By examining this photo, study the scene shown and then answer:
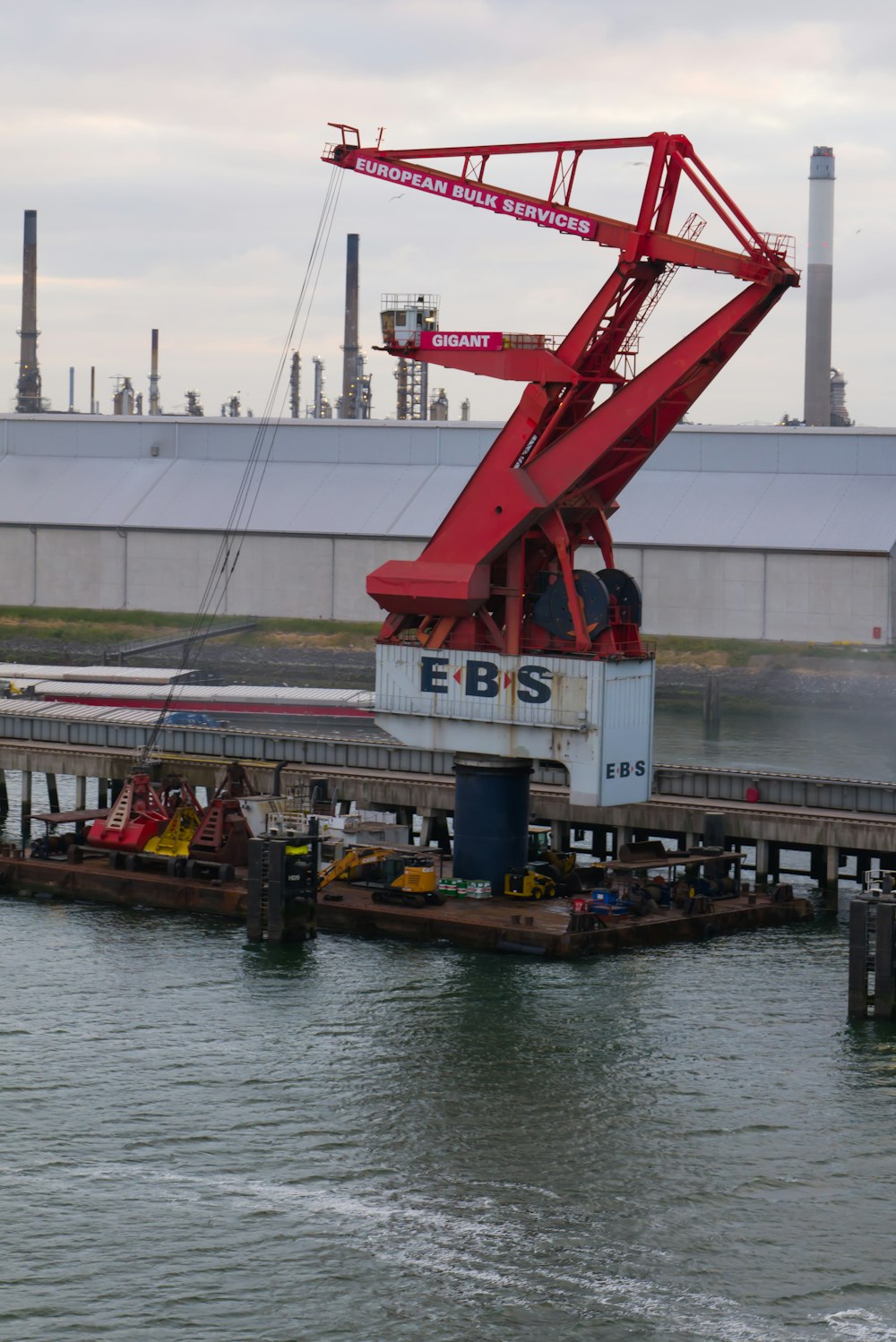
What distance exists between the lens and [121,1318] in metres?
25.4

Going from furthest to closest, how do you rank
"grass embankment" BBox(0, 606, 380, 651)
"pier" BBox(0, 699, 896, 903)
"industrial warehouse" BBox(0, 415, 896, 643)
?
"grass embankment" BBox(0, 606, 380, 651) → "industrial warehouse" BBox(0, 415, 896, 643) → "pier" BBox(0, 699, 896, 903)

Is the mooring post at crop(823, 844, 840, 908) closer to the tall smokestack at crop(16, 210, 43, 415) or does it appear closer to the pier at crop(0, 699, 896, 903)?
the pier at crop(0, 699, 896, 903)

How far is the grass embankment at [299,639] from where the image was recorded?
91.8m

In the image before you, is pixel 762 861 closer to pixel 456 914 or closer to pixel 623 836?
pixel 623 836

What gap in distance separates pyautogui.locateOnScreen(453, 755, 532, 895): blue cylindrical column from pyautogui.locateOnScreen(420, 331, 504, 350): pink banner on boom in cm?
969

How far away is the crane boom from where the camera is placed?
145ft

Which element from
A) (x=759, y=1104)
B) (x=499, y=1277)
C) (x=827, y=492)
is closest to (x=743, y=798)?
(x=759, y=1104)

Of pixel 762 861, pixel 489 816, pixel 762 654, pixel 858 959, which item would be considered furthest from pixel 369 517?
pixel 858 959

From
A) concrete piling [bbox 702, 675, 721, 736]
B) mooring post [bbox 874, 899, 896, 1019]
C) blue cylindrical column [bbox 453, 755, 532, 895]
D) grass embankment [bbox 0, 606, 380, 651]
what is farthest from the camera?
grass embankment [bbox 0, 606, 380, 651]

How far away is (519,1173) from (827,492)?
71.4 m

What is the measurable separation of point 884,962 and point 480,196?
20254mm

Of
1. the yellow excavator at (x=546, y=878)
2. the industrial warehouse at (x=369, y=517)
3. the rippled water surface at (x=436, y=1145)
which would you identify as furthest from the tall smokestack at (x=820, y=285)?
the rippled water surface at (x=436, y=1145)

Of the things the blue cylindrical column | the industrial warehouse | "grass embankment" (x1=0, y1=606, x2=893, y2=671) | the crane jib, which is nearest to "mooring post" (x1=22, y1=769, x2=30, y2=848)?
the blue cylindrical column

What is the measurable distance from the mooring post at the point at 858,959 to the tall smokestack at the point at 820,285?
8209 centimetres
